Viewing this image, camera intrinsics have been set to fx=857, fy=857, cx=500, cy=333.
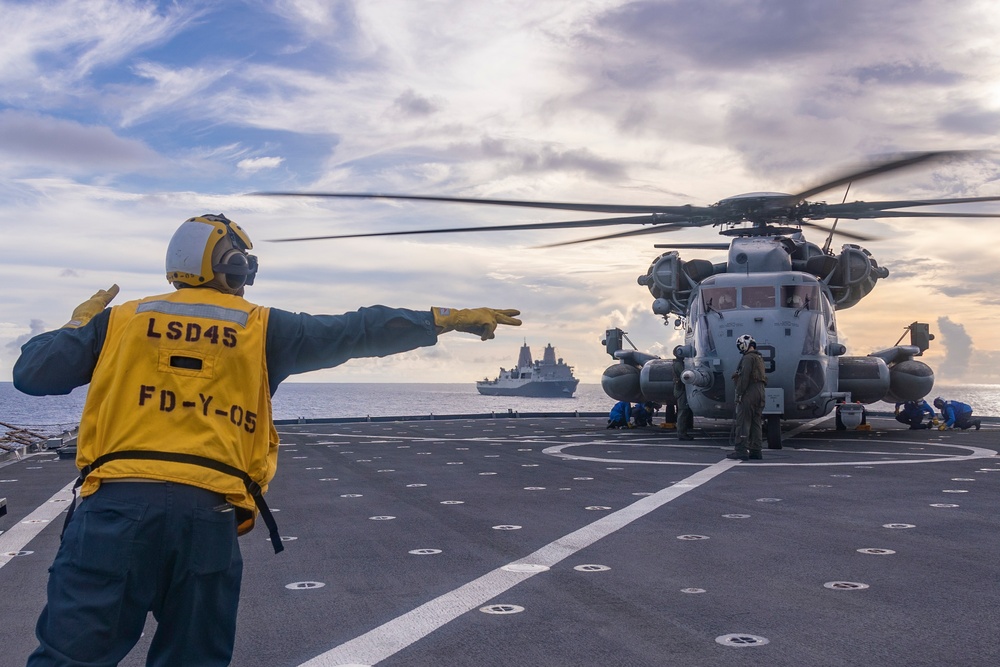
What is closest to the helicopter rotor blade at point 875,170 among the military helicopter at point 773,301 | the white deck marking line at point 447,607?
the military helicopter at point 773,301

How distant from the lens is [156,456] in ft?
9.89

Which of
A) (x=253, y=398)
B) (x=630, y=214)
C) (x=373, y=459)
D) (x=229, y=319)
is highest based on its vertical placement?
(x=630, y=214)

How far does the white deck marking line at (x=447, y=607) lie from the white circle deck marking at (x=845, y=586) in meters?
1.90

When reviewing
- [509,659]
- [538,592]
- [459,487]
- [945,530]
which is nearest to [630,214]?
[459,487]

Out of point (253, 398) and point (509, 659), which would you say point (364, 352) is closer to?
point (253, 398)

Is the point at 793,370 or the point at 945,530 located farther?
the point at 793,370

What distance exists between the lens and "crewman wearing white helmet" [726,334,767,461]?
1466cm

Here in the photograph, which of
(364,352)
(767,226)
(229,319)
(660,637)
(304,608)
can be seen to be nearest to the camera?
(229,319)

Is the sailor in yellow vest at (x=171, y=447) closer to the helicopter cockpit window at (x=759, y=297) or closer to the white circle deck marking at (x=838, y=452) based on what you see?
the white circle deck marking at (x=838, y=452)

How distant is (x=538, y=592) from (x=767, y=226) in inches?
676

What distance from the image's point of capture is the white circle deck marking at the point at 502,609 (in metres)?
4.96

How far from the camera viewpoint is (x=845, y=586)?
217 inches

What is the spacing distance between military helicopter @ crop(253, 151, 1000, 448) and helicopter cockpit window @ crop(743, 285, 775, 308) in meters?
0.02

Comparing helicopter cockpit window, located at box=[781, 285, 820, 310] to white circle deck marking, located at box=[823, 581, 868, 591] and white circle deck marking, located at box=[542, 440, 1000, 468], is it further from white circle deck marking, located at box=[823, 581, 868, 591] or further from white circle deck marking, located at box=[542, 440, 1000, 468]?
white circle deck marking, located at box=[823, 581, 868, 591]
